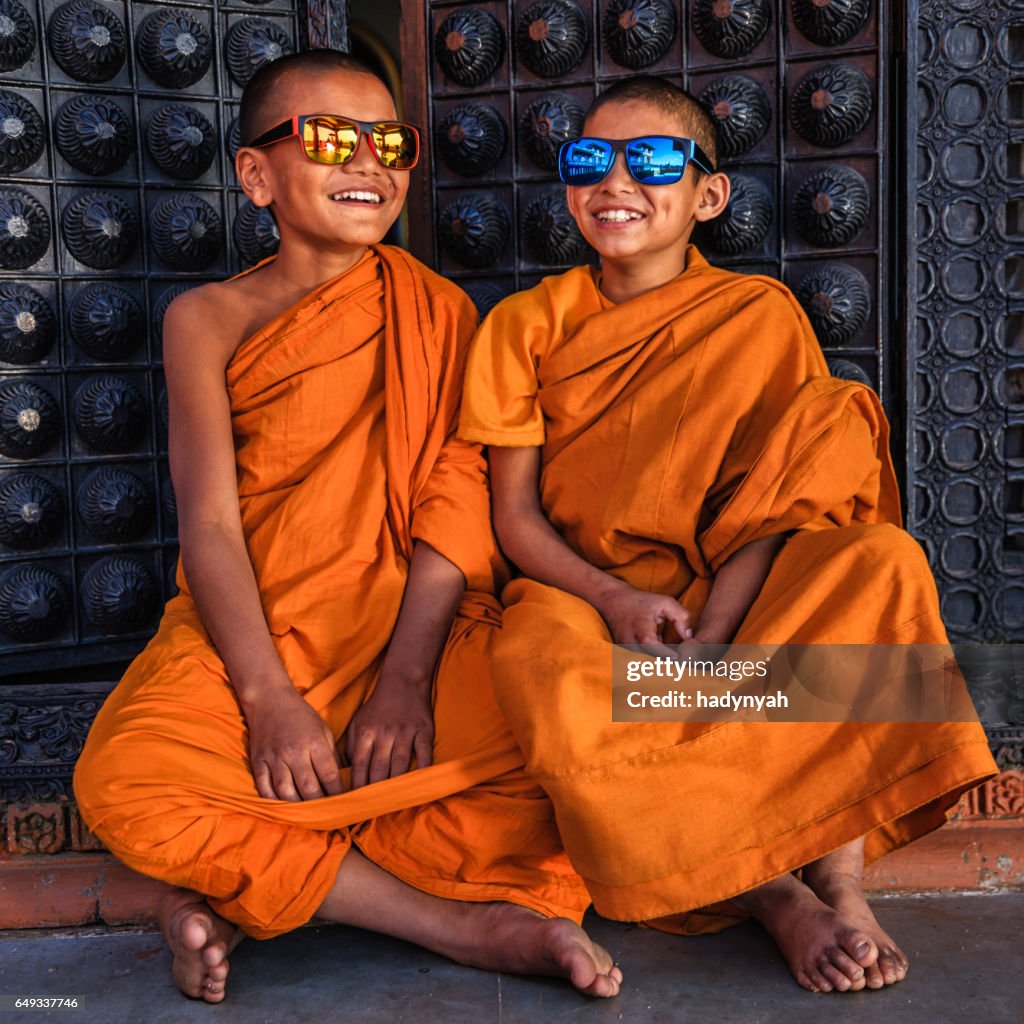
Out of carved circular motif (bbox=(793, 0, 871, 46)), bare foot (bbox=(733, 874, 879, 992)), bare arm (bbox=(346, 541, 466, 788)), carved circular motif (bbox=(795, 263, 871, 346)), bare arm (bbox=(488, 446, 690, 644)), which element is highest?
carved circular motif (bbox=(793, 0, 871, 46))

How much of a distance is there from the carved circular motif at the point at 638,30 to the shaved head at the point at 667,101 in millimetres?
533

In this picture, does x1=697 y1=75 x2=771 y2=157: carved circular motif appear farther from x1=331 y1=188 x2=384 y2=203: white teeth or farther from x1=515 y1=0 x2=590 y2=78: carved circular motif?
x1=331 y1=188 x2=384 y2=203: white teeth

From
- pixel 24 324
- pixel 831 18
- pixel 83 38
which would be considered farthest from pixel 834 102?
pixel 24 324

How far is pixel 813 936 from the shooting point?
183 centimetres

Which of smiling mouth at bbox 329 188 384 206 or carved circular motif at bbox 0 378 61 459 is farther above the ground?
smiling mouth at bbox 329 188 384 206

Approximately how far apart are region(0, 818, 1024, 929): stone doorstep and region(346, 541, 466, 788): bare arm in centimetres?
59

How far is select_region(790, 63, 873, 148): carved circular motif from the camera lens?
2.73 meters

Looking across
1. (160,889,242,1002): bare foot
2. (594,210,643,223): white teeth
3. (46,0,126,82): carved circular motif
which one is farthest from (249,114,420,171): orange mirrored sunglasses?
(160,889,242,1002): bare foot

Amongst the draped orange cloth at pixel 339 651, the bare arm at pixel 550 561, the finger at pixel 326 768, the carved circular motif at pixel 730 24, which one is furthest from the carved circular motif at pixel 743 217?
the finger at pixel 326 768

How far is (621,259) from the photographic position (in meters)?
Answer: 2.33

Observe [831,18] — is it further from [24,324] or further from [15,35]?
[24,324]

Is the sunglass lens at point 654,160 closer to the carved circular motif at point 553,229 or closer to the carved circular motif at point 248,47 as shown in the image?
the carved circular motif at point 553,229

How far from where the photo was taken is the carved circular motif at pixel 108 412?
2908mm

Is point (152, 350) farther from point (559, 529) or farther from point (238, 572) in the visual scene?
point (559, 529)
